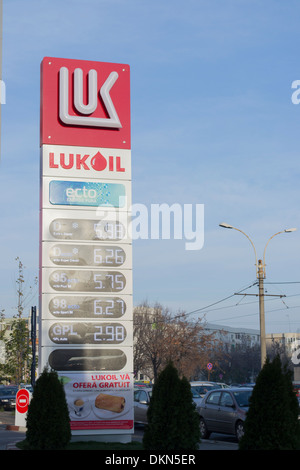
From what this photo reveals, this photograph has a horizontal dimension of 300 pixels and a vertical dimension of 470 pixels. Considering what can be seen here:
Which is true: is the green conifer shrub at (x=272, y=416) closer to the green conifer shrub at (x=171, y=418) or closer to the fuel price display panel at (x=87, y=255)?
the green conifer shrub at (x=171, y=418)

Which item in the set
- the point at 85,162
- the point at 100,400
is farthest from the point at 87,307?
the point at 85,162

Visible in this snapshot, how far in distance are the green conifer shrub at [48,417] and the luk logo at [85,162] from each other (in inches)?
239

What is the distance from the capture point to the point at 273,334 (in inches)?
6821

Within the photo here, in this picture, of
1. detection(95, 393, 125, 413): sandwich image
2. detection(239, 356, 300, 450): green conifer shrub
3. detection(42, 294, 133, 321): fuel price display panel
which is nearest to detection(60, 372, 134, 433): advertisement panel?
detection(95, 393, 125, 413): sandwich image

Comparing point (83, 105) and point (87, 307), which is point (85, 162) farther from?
point (87, 307)

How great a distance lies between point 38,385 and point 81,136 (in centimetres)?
701

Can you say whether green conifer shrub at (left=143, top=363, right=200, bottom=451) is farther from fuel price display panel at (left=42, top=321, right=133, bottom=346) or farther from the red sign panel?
the red sign panel

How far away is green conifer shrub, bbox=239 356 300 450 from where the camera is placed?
10594 millimetres

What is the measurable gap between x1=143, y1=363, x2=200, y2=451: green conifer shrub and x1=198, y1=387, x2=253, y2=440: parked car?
877 cm

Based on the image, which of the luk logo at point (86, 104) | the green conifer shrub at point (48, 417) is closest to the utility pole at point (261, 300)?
the luk logo at point (86, 104)

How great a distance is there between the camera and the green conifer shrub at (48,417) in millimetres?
12005

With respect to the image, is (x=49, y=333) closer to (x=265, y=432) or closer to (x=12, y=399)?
(x=265, y=432)

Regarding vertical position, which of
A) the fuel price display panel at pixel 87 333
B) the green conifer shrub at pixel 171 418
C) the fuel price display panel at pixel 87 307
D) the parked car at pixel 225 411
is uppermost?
the fuel price display panel at pixel 87 307
